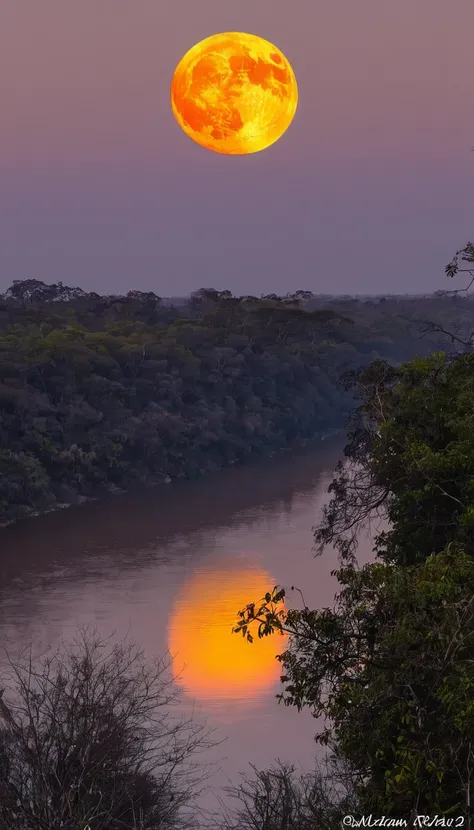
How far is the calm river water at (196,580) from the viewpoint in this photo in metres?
24.8

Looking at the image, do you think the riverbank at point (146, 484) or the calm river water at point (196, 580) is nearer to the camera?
the calm river water at point (196, 580)

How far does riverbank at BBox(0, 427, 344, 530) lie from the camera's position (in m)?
51.1

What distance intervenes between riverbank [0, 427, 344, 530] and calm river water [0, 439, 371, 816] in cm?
77

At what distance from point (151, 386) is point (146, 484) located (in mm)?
9038

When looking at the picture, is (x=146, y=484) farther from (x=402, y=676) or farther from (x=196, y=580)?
(x=402, y=676)

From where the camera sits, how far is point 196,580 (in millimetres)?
37656

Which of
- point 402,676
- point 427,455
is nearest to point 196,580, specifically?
point 427,455

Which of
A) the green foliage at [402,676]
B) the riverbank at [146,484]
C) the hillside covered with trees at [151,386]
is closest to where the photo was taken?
the green foliage at [402,676]

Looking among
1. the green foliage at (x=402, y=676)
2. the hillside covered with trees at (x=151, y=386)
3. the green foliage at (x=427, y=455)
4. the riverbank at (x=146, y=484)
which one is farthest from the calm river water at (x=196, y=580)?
the green foliage at (x=402, y=676)

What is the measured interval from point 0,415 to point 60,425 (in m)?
3.75

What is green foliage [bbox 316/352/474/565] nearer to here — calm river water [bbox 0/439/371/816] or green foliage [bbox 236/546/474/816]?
green foliage [bbox 236/546/474/816]

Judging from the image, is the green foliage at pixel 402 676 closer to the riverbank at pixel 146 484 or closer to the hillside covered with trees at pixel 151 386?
the hillside covered with trees at pixel 151 386

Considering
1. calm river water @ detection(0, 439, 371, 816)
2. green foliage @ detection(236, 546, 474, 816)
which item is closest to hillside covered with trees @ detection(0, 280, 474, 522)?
calm river water @ detection(0, 439, 371, 816)

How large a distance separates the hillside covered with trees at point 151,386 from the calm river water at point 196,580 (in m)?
2.78
